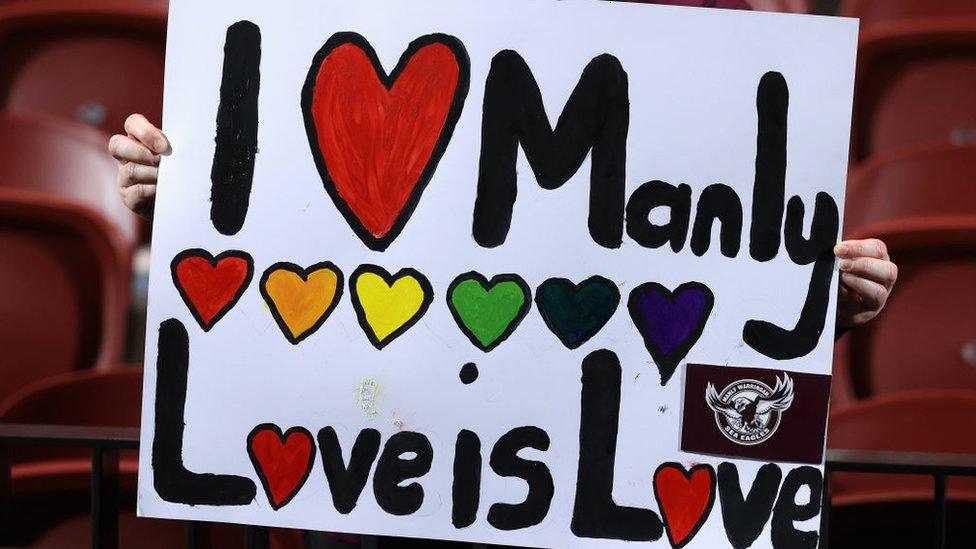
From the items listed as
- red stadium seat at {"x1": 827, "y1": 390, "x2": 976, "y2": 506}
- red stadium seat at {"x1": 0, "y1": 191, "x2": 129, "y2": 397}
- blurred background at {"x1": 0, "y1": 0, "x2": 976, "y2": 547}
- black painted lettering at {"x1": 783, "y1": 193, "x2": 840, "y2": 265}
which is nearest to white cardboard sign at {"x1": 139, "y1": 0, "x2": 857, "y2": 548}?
black painted lettering at {"x1": 783, "y1": 193, "x2": 840, "y2": 265}

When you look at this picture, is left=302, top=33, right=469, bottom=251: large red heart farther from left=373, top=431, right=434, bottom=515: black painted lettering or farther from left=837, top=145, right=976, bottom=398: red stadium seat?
left=837, top=145, right=976, bottom=398: red stadium seat

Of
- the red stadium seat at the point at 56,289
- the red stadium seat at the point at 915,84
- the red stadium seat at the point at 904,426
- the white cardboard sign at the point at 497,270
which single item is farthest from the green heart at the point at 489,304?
the red stadium seat at the point at 915,84

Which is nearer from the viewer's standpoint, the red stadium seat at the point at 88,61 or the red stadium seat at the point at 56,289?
the red stadium seat at the point at 56,289

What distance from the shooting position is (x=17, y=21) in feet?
4.19

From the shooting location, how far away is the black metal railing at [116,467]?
23.4 inches

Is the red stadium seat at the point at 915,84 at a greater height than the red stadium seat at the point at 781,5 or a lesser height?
lesser

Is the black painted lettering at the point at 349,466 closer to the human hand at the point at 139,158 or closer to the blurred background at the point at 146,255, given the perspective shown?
the human hand at the point at 139,158

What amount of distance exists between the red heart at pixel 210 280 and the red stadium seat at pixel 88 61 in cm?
77

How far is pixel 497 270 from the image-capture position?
595mm

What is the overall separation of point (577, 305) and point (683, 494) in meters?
0.13

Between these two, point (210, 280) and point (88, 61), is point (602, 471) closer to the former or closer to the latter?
point (210, 280)

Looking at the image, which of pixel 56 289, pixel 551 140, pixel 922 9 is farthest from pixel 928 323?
pixel 56 289

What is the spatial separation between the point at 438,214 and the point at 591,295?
0.34 ft

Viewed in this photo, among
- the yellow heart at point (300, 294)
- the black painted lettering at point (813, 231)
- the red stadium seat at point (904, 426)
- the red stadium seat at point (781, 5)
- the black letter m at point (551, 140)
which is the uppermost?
the red stadium seat at point (781, 5)
